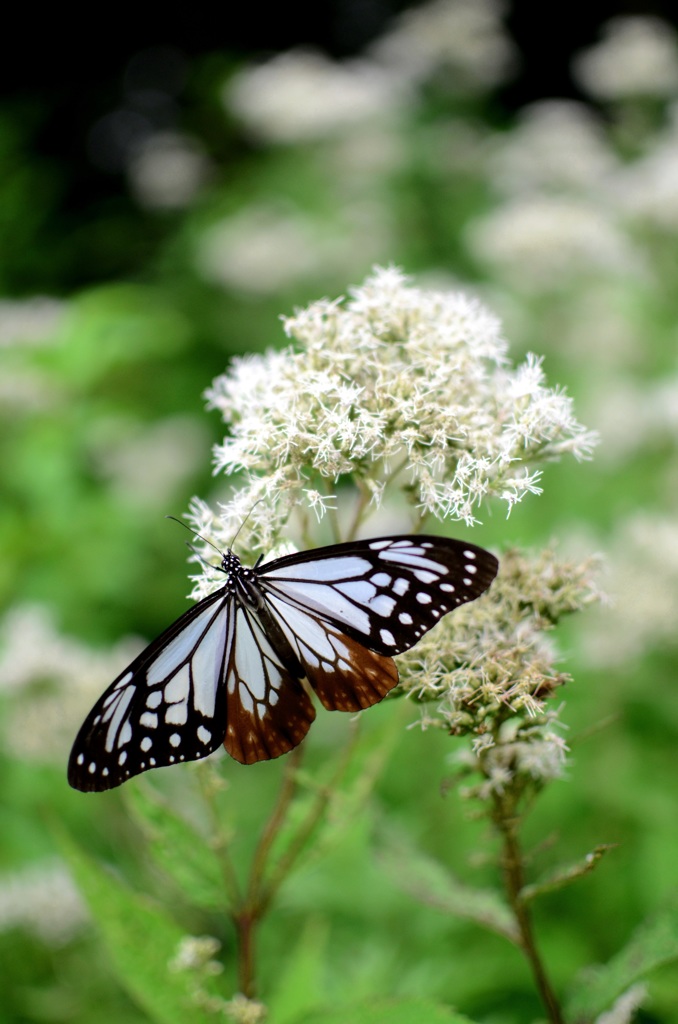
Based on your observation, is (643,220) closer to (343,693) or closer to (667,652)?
(667,652)

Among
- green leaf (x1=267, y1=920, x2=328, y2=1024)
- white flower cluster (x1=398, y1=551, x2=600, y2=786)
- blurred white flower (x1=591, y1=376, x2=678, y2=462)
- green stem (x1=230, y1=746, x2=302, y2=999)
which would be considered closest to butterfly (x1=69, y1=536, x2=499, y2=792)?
white flower cluster (x1=398, y1=551, x2=600, y2=786)

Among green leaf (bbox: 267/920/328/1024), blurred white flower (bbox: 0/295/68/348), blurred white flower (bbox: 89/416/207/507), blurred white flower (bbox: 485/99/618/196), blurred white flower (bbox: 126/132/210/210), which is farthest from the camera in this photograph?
blurred white flower (bbox: 126/132/210/210)

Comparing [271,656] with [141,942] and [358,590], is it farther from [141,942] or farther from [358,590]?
[141,942]

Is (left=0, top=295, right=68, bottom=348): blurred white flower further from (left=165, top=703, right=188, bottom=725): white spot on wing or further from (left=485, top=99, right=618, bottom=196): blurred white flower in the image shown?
(left=485, top=99, right=618, bottom=196): blurred white flower

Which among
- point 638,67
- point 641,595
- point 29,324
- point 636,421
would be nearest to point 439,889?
point 641,595

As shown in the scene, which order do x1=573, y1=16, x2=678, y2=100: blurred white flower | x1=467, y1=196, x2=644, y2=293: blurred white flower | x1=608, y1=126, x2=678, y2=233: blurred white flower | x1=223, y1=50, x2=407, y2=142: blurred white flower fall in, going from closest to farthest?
1. x1=608, y1=126, x2=678, y2=233: blurred white flower
2. x1=467, y1=196, x2=644, y2=293: blurred white flower
3. x1=573, y1=16, x2=678, y2=100: blurred white flower
4. x1=223, y1=50, x2=407, y2=142: blurred white flower

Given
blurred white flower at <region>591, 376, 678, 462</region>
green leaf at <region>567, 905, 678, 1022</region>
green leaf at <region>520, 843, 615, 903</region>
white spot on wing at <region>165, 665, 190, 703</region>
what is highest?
blurred white flower at <region>591, 376, 678, 462</region>

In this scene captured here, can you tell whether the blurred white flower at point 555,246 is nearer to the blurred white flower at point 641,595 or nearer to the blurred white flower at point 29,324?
the blurred white flower at point 641,595
